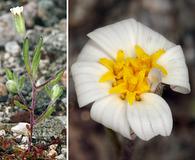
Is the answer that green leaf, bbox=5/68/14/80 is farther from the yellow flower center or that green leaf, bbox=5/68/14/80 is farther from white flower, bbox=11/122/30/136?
the yellow flower center

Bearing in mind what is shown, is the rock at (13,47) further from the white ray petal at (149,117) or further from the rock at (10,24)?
the white ray petal at (149,117)

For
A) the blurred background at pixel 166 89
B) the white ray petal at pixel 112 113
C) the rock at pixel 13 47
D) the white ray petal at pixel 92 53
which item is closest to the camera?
the white ray petal at pixel 112 113

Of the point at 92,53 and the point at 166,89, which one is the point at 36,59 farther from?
the point at 166,89

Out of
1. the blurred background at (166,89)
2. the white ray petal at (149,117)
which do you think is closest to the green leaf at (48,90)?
the white ray petal at (149,117)

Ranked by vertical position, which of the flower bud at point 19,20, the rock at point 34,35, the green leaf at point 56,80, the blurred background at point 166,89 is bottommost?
the blurred background at point 166,89

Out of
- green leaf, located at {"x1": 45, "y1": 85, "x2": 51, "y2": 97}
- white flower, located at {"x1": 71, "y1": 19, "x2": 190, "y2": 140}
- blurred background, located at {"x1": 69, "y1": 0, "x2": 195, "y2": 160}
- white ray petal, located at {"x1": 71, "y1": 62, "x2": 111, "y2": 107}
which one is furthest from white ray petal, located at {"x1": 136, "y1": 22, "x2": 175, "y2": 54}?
blurred background, located at {"x1": 69, "y1": 0, "x2": 195, "y2": 160}

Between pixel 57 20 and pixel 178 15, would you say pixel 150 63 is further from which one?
pixel 178 15

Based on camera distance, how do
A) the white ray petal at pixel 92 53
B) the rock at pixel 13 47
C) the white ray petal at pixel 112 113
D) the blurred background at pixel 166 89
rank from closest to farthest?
the white ray petal at pixel 112 113
the white ray petal at pixel 92 53
the rock at pixel 13 47
the blurred background at pixel 166 89
